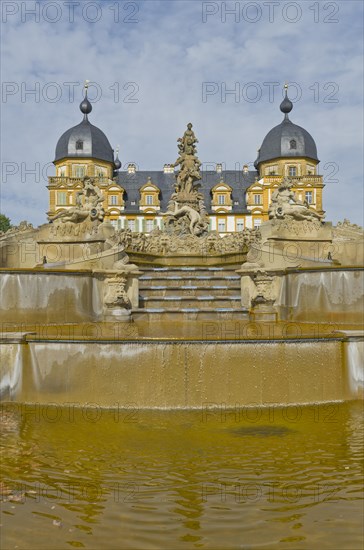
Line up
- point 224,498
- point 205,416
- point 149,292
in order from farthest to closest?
point 149,292 < point 205,416 < point 224,498

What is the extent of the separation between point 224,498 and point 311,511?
778mm

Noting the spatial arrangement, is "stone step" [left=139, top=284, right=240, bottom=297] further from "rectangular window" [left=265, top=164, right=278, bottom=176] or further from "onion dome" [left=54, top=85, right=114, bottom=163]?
"rectangular window" [left=265, top=164, right=278, bottom=176]

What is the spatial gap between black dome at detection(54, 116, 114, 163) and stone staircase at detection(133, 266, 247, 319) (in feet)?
225

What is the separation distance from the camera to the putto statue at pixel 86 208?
16.5m

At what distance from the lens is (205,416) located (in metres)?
7.96

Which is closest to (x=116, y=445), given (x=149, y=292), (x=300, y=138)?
(x=149, y=292)

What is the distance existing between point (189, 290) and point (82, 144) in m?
71.6

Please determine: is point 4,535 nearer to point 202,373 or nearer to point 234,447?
point 234,447

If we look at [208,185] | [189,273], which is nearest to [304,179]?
[208,185]

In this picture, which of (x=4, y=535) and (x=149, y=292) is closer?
(x=4, y=535)

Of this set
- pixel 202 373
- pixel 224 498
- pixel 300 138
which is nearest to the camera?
pixel 224 498

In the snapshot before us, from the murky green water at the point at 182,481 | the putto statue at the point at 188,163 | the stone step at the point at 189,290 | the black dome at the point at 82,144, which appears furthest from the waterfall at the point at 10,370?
the black dome at the point at 82,144

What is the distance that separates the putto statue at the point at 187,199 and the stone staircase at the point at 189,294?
5512 mm

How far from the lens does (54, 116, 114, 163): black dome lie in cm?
8094
